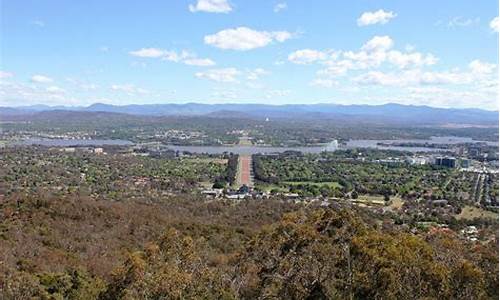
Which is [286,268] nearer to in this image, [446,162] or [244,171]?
[244,171]

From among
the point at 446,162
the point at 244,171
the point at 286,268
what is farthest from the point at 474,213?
the point at 446,162

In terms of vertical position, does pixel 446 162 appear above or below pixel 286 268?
below

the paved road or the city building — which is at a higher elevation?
the city building

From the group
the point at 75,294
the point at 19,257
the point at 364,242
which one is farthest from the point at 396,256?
the point at 19,257

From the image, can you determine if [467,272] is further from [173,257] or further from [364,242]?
[173,257]

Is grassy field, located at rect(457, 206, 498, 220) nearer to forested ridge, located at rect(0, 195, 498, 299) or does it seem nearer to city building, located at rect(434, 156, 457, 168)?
forested ridge, located at rect(0, 195, 498, 299)

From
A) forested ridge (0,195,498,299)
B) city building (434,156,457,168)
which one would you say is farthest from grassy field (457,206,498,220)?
city building (434,156,457,168)
